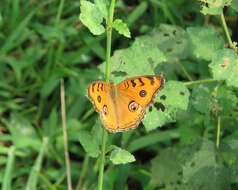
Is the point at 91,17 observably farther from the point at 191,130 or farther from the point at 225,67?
the point at 191,130

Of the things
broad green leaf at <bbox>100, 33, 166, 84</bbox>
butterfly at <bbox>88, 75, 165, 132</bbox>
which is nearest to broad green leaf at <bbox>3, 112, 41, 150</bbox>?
broad green leaf at <bbox>100, 33, 166, 84</bbox>

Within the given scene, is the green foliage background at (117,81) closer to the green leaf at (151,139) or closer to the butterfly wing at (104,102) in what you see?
the green leaf at (151,139)

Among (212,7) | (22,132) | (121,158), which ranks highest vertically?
(212,7)

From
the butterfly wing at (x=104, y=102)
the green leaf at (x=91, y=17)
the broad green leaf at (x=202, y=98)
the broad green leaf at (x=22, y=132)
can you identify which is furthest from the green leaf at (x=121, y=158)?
the broad green leaf at (x=22, y=132)

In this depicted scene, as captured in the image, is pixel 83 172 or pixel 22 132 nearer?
pixel 83 172

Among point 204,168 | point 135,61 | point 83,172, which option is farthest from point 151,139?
point 135,61

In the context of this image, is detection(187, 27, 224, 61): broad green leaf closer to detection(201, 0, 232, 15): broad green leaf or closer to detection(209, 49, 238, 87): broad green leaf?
detection(201, 0, 232, 15): broad green leaf

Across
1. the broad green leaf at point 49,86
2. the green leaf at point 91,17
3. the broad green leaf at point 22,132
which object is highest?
the green leaf at point 91,17
